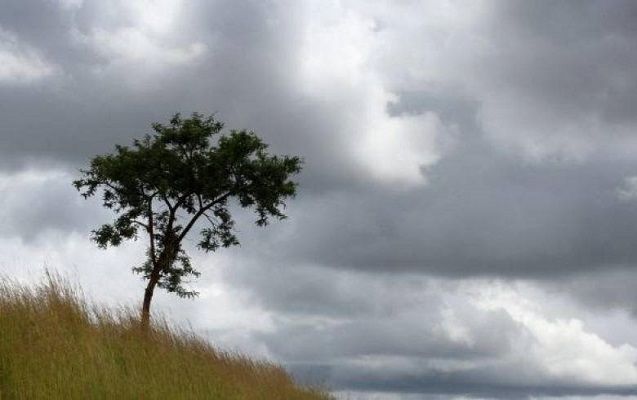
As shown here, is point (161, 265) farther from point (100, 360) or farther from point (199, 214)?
point (100, 360)

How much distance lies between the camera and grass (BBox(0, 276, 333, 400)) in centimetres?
1642

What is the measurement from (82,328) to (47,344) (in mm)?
1756

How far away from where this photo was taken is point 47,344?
17.9m

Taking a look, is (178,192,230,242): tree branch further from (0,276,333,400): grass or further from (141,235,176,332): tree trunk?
(0,276,333,400): grass

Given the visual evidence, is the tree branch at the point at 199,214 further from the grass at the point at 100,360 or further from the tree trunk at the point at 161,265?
the grass at the point at 100,360

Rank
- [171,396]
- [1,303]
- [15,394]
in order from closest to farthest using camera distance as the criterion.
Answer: [15,394] → [171,396] → [1,303]

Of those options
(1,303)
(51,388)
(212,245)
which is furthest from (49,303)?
(212,245)

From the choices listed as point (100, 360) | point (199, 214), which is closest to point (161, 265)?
point (199, 214)

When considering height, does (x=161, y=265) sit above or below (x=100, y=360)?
above

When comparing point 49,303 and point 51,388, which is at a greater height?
point 49,303

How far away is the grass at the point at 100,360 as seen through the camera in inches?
647

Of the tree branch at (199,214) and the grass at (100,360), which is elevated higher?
the tree branch at (199,214)

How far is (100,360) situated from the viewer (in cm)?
1778

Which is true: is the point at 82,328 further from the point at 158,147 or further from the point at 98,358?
the point at 158,147
